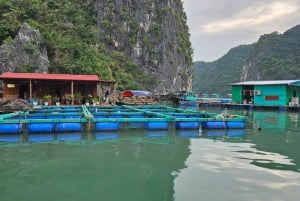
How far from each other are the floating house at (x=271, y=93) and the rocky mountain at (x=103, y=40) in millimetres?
19812

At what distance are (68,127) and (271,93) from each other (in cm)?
2972

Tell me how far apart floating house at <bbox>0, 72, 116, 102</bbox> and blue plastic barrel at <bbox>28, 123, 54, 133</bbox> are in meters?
11.1

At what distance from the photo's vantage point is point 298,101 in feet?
118

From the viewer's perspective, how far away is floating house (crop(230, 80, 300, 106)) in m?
34.8

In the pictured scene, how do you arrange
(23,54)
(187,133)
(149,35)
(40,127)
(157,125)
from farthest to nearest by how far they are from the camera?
(149,35) → (23,54) → (157,125) → (187,133) → (40,127)

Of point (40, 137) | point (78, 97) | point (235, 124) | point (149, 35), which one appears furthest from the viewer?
point (149, 35)

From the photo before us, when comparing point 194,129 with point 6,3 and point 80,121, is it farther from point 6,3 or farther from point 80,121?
point 6,3

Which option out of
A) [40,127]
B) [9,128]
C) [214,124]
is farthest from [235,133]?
[9,128]

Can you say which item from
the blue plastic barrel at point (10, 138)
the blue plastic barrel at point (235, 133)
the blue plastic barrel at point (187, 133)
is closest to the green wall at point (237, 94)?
the blue plastic barrel at point (235, 133)

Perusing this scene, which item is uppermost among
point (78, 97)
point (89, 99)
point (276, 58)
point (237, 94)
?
point (276, 58)

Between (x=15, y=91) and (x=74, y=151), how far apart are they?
1798 cm

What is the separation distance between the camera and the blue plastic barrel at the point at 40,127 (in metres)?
12.7

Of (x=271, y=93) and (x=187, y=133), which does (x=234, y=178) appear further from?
(x=271, y=93)

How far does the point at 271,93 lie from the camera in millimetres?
36156
